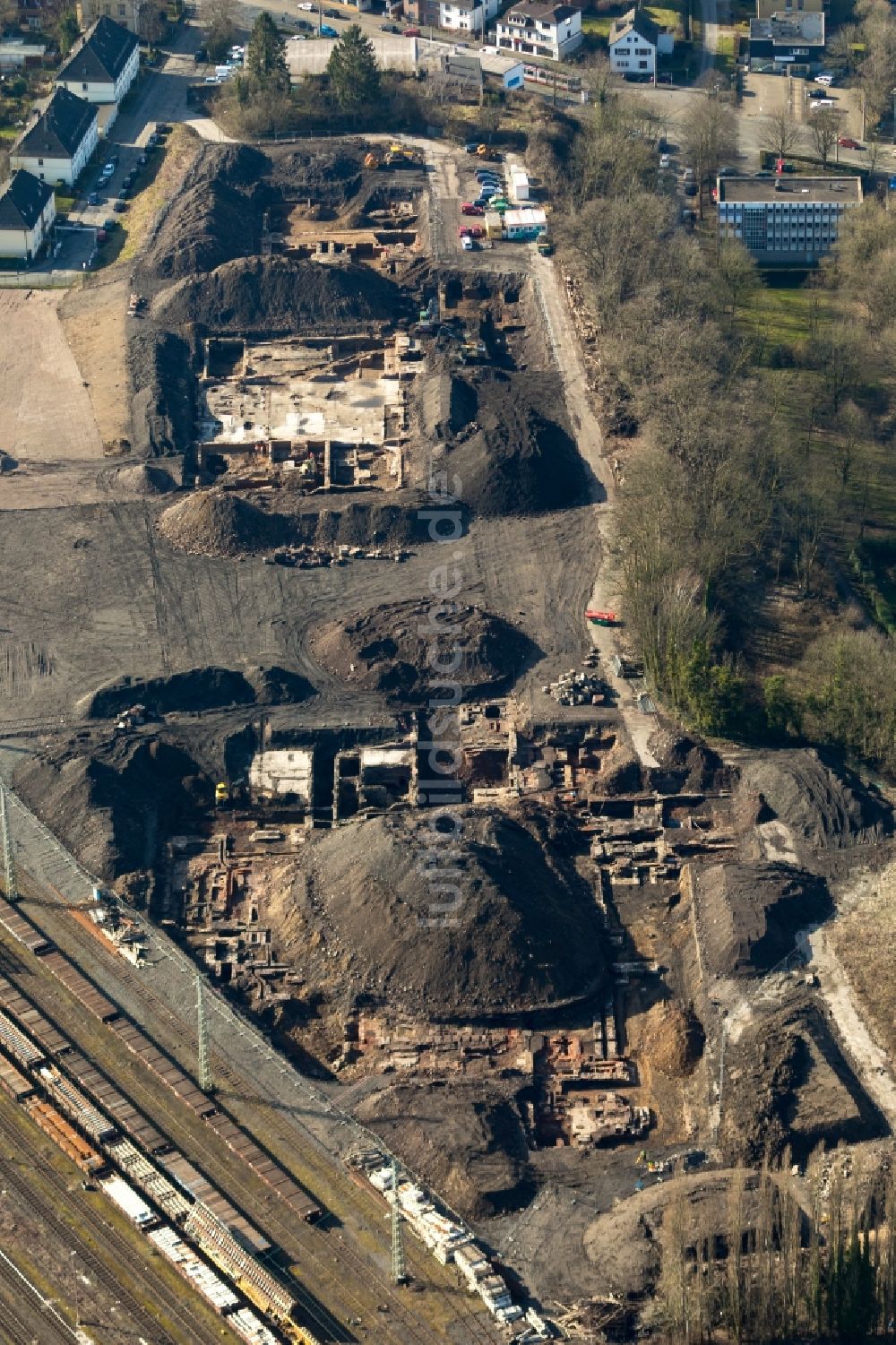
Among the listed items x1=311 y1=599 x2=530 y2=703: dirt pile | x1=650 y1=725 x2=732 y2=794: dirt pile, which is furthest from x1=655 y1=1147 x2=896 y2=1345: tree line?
x1=311 y1=599 x2=530 y2=703: dirt pile

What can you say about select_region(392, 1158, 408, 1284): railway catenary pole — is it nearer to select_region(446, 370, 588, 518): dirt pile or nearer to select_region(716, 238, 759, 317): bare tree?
select_region(446, 370, 588, 518): dirt pile

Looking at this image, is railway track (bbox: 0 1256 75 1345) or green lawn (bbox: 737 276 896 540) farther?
green lawn (bbox: 737 276 896 540)

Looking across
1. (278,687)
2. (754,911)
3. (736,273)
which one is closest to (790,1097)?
(754,911)

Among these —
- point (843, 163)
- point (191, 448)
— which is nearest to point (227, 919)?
point (191, 448)

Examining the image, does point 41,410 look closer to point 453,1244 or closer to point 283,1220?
point 283,1220

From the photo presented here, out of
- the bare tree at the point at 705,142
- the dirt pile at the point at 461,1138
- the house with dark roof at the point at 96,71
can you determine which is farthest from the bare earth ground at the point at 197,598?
the house with dark roof at the point at 96,71

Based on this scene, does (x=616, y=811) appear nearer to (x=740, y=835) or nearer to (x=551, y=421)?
(x=740, y=835)

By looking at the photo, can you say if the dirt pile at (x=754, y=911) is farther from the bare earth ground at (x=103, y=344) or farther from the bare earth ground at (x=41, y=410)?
the bare earth ground at (x=103, y=344)
